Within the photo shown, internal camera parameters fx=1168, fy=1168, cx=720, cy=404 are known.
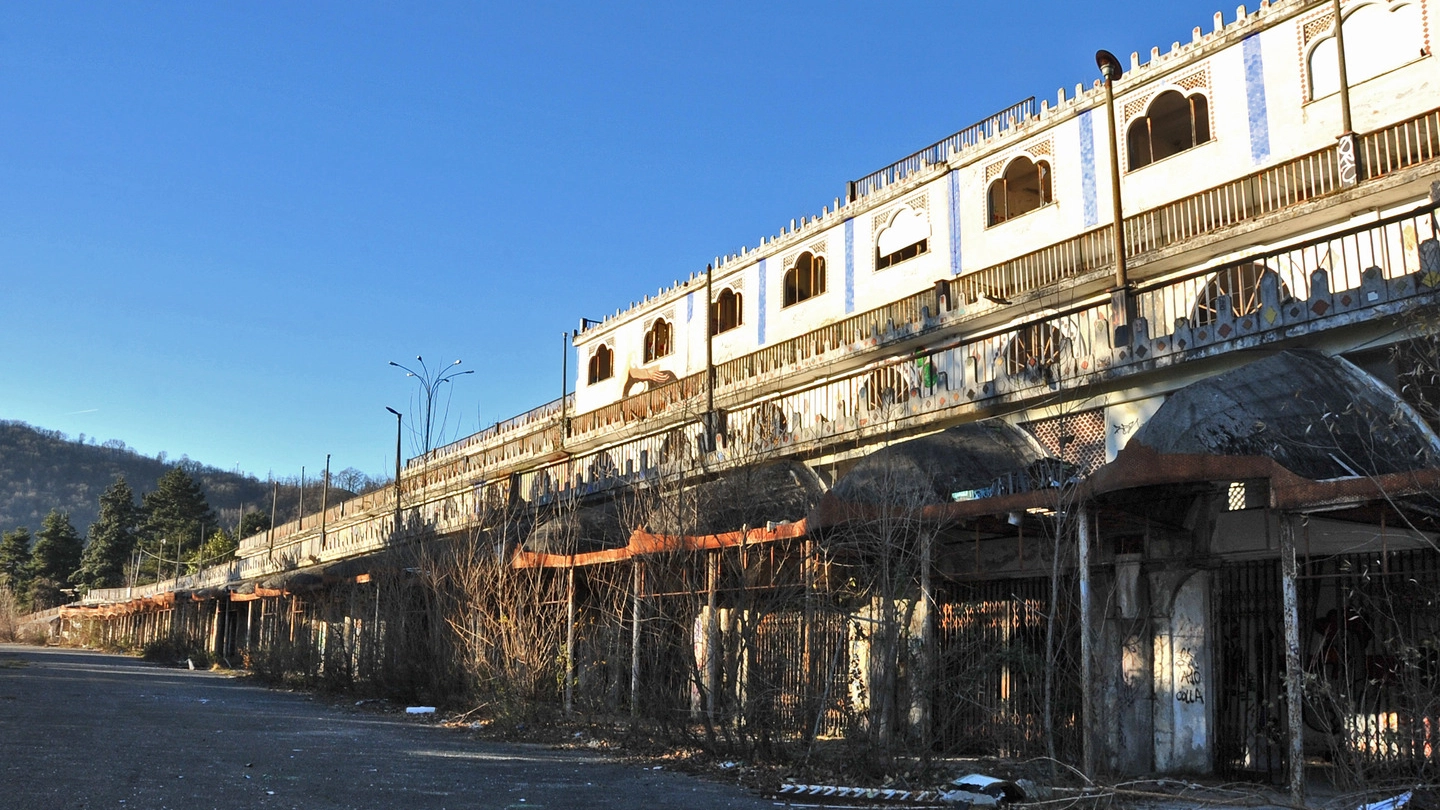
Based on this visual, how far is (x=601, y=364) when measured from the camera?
4169cm

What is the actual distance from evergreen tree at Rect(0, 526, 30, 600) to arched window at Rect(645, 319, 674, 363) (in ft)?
258

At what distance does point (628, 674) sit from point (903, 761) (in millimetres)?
9176

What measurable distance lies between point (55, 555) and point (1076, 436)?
10035 centimetres

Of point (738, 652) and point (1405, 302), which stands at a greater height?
point (1405, 302)

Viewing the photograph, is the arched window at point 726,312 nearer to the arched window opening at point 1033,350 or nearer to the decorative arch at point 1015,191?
the decorative arch at point 1015,191

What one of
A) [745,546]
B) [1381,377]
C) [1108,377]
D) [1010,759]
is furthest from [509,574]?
[1381,377]

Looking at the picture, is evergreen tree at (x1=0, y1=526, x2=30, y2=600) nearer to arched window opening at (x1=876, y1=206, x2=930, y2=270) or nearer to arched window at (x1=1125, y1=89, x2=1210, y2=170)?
arched window opening at (x1=876, y1=206, x2=930, y2=270)

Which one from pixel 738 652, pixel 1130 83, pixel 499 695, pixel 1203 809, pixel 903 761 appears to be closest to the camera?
pixel 1203 809

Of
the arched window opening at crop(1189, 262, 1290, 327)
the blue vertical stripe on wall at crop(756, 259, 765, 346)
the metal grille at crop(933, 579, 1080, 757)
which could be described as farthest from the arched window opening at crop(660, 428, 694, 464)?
the arched window opening at crop(1189, 262, 1290, 327)

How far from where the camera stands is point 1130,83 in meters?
23.3

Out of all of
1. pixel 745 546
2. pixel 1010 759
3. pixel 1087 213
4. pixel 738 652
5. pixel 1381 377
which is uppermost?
pixel 1087 213

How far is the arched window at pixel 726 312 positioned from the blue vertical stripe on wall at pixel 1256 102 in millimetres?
15685

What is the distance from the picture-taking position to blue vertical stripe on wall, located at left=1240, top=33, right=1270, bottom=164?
2078cm

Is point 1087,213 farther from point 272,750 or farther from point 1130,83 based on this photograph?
point 272,750
